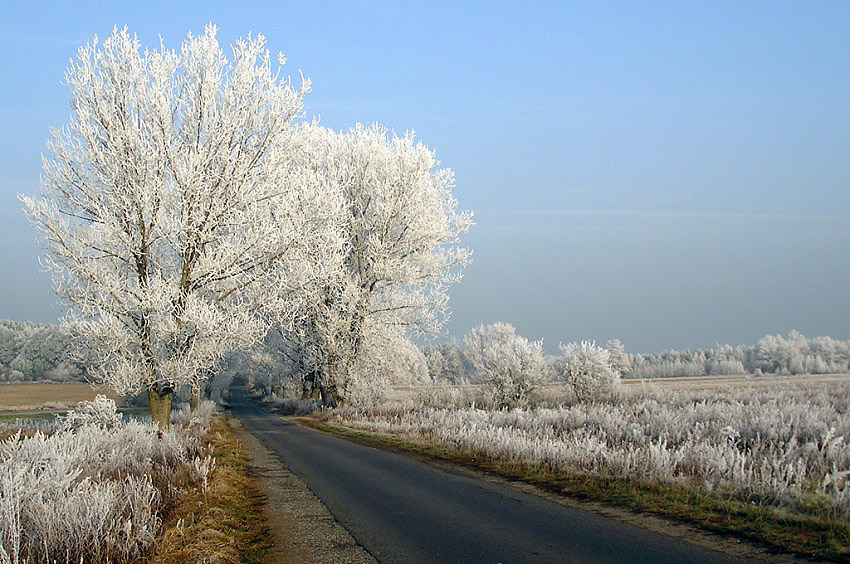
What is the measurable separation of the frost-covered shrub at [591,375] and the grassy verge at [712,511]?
19341 mm

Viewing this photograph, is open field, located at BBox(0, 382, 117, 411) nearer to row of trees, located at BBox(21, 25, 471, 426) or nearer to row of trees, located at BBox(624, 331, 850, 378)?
row of trees, located at BBox(21, 25, 471, 426)

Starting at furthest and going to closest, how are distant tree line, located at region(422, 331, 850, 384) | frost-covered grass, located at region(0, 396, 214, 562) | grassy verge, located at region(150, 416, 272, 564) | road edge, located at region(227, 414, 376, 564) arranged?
distant tree line, located at region(422, 331, 850, 384) < road edge, located at region(227, 414, 376, 564) < grassy verge, located at region(150, 416, 272, 564) < frost-covered grass, located at region(0, 396, 214, 562)

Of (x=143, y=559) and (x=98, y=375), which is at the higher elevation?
(x=98, y=375)

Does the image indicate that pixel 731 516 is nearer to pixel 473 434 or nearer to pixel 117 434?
pixel 473 434

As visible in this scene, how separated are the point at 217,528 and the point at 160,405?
389 inches

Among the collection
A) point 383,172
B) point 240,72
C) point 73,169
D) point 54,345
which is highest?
point 383,172

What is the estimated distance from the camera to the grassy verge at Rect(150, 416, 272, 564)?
20.6ft

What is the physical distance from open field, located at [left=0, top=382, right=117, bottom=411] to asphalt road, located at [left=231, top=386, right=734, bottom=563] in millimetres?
55530

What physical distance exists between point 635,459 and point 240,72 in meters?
13.3

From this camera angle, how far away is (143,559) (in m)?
5.74

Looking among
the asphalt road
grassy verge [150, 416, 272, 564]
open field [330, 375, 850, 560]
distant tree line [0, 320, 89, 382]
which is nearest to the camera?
grassy verge [150, 416, 272, 564]

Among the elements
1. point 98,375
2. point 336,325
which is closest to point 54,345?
point 336,325

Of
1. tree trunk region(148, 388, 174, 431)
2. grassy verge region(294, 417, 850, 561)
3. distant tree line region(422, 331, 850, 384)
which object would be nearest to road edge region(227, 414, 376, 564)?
grassy verge region(294, 417, 850, 561)

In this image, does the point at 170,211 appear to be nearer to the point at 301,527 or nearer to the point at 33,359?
the point at 301,527
